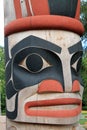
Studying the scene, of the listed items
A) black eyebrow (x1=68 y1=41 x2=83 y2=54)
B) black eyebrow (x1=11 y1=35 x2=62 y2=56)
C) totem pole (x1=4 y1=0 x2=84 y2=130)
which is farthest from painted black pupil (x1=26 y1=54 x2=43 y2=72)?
black eyebrow (x1=68 y1=41 x2=83 y2=54)

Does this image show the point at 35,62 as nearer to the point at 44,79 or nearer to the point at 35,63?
the point at 35,63

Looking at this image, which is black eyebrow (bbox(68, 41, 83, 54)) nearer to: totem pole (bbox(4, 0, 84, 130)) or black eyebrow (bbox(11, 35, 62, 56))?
totem pole (bbox(4, 0, 84, 130))

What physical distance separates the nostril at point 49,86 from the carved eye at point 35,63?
23 centimetres

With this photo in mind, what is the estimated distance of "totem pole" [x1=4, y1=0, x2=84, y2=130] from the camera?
15.8 ft

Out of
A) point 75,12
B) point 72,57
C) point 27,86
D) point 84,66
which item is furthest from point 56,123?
point 84,66

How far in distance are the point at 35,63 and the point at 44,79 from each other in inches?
10.7

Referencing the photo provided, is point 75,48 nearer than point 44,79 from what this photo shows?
No

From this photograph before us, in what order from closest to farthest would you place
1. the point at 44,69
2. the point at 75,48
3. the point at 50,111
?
1. the point at 50,111
2. the point at 44,69
3. the point at 75,48

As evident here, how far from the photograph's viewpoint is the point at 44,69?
16.0 ft

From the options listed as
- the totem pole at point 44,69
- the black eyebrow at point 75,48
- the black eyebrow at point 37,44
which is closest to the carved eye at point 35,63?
the totem pole at point 44,69

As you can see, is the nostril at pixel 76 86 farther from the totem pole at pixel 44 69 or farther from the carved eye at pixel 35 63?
the carved eye at pixel 35 63

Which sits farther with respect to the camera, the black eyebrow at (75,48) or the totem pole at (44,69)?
the black eyebrow at (75,48)

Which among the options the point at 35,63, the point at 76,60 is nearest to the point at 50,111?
the point at 35,63

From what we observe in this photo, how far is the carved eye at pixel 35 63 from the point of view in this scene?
486 centimetres
